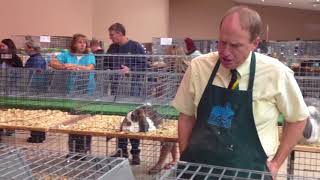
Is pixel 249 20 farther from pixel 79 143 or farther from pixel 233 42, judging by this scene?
pixel 79 143

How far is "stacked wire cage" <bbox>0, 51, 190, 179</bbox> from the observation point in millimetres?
3902

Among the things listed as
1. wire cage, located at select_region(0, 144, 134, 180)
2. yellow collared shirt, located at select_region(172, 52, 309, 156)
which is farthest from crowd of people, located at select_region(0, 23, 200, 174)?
wire cage, located at select_region(0, 144, 134, 180)

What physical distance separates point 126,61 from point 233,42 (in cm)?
353

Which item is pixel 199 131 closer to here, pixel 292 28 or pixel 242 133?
pixel 242 133

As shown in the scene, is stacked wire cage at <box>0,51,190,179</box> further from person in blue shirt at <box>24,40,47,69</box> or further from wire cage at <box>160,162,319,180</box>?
wire cage at <box>160,162,319,180</box>

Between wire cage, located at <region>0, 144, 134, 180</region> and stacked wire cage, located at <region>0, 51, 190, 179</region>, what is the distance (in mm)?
2103

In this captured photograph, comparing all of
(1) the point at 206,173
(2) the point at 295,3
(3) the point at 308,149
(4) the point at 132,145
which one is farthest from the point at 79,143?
(2) the point at 295,3

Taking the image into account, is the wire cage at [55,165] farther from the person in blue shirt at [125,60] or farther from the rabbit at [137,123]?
the person in blue shirt at [125,60]

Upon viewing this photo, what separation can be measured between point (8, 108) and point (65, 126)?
1.07m

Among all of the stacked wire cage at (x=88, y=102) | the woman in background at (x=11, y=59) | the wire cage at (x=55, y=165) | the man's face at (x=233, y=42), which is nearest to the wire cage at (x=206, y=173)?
the wire cage at (x=55, y=165)

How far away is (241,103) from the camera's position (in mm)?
1968

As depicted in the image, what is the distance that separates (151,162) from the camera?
4.87 metres

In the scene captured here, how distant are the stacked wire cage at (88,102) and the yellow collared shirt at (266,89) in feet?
5.17

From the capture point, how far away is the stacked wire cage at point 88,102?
3.90 meters
